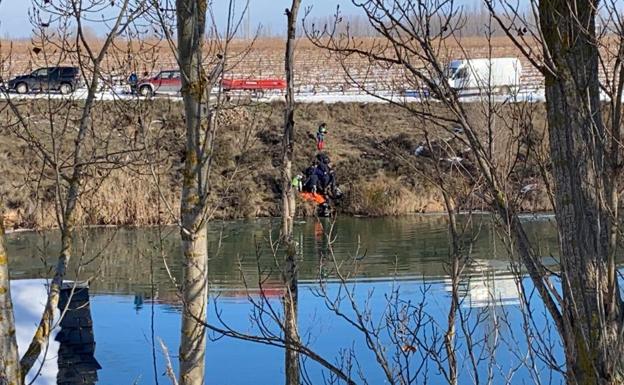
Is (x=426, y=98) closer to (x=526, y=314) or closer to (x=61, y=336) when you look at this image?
(x=526, y=314)

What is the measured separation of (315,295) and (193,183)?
485 cm

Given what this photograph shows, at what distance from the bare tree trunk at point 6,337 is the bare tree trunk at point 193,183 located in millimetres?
1668

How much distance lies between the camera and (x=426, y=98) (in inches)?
193

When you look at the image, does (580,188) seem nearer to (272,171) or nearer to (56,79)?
(56,79)

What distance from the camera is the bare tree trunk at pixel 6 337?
3.75m

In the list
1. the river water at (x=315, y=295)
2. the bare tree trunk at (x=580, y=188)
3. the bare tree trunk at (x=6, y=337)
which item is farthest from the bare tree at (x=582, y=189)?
the bare tree trunk at (x=6, y=337)

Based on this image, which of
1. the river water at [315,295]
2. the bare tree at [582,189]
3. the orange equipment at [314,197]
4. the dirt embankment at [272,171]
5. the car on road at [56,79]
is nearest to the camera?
the bare tree at [582,189]

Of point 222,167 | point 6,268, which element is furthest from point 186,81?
point 222,167

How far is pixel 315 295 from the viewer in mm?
10180

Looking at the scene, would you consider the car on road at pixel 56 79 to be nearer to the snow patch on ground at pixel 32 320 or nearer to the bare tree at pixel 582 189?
the snow patch on ground at pixel 32 320

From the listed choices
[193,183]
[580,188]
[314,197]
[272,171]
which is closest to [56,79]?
[193,183]

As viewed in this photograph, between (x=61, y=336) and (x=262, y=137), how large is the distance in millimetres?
19463

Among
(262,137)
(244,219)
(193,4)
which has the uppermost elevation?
(193,4)

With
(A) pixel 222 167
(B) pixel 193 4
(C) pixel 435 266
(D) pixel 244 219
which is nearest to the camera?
(B) pixel 193 4
